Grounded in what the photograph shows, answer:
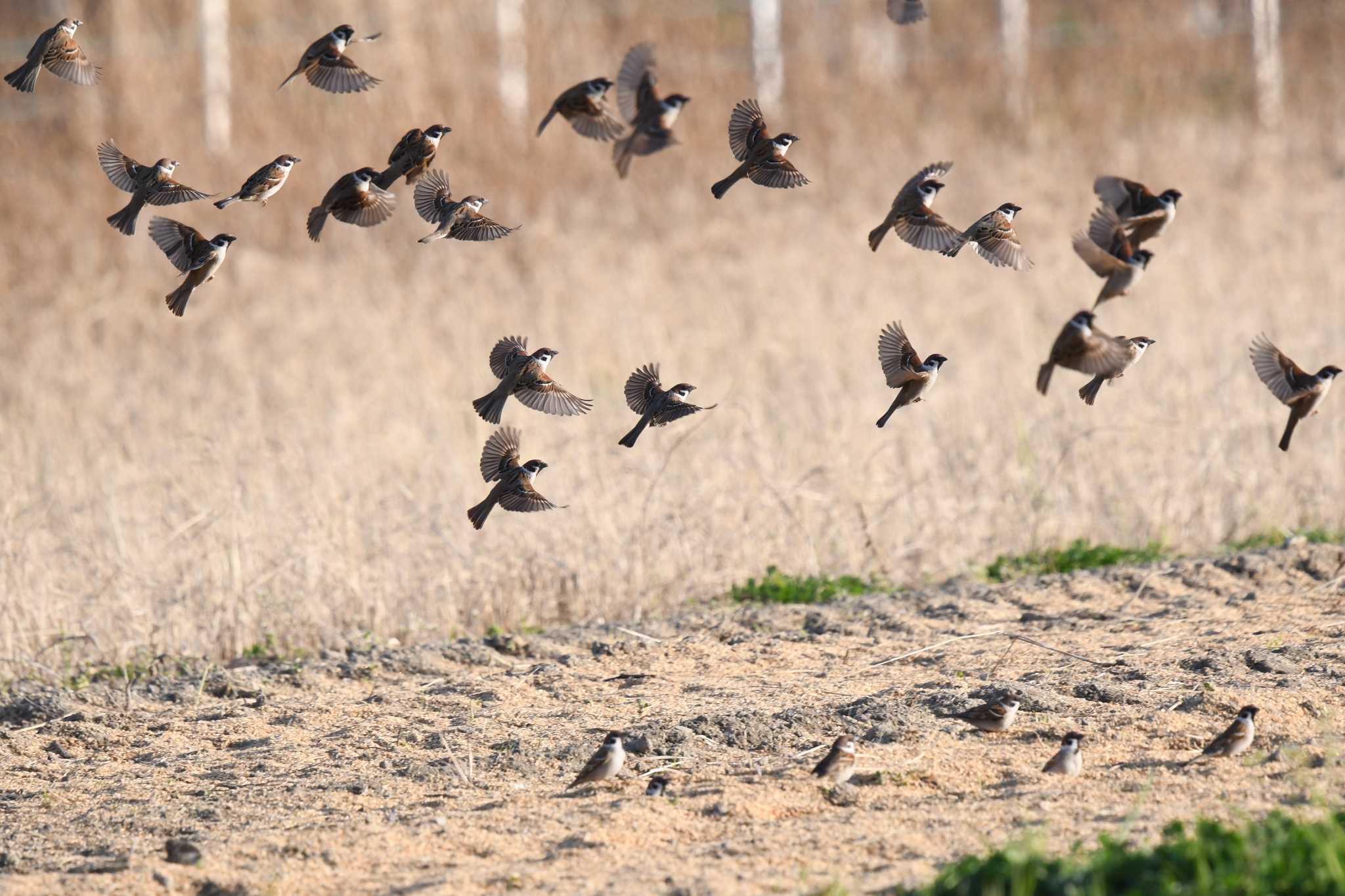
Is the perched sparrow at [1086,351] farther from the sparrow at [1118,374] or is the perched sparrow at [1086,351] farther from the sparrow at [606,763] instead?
the sparrow at [606,763]

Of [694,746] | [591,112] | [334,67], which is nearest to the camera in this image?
[334,67]

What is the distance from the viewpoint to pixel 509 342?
530 cm

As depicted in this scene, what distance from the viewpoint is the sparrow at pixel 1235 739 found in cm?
478

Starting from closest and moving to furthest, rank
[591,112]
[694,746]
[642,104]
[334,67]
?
[642,104], [334,67], [591,112], [694,746]

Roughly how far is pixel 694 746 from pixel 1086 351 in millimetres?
1978

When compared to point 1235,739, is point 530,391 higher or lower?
higher

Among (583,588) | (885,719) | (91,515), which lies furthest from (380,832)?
(91,515)

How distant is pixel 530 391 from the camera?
Result: 5.03 m

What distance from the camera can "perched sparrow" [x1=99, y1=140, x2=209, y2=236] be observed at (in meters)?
4.75

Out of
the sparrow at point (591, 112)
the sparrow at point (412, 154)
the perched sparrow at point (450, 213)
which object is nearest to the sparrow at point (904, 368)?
the sparrow at point (591, 112)

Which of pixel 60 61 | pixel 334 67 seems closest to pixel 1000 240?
pixel 334 67

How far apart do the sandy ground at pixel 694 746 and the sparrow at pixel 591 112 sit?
2.12 metres

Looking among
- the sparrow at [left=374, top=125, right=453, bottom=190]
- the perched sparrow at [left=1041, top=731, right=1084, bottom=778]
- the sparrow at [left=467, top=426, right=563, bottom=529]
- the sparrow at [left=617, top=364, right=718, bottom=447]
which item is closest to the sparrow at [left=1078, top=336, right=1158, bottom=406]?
the perched sparrow at [left=1041, top=731, right=1084, bottom=778]

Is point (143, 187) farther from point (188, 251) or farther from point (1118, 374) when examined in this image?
point (1118, 374)
